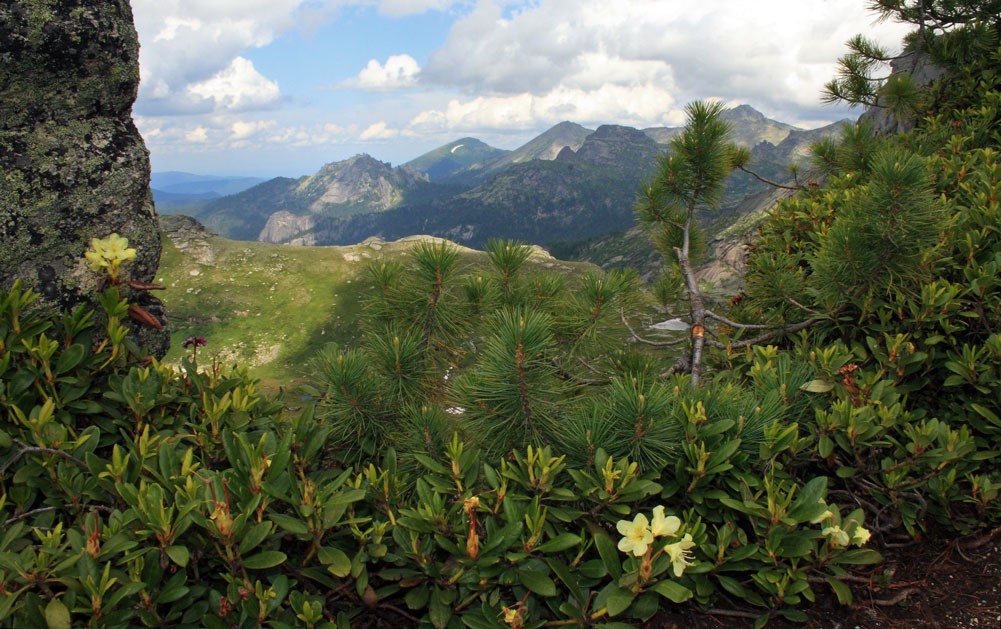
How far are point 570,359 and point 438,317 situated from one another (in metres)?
1.29

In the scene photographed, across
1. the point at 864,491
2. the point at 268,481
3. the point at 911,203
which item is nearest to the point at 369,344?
the point at 268,481

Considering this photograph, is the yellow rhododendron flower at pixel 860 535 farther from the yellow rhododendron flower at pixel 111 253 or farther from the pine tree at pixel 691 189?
the yellow rhododendron flower at pixel 111 253

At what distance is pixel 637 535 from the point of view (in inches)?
96.1

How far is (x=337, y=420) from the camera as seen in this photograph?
3801 mm

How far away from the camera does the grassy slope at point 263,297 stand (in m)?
110

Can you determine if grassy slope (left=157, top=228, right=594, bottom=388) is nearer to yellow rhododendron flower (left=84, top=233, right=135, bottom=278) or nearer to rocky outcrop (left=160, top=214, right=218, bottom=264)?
rocky outcrop (left=160, top=214, right=218, bottom=264)

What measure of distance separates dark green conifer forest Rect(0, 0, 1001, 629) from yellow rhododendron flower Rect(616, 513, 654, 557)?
0.01 metres

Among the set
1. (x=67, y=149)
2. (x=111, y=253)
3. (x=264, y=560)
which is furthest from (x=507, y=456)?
(x=67, y=149)

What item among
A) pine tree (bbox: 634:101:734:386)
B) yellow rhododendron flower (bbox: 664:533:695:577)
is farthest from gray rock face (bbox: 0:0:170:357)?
pine tree (bbox: 634:101:734:386)

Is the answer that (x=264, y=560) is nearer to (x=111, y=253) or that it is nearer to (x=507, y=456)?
(x=507, y=456)

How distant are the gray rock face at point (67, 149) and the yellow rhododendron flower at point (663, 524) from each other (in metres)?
4.14

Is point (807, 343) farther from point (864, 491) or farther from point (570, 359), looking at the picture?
point (570, 359)

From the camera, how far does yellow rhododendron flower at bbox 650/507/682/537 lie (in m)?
2.42

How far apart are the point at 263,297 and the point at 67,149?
135 metres
